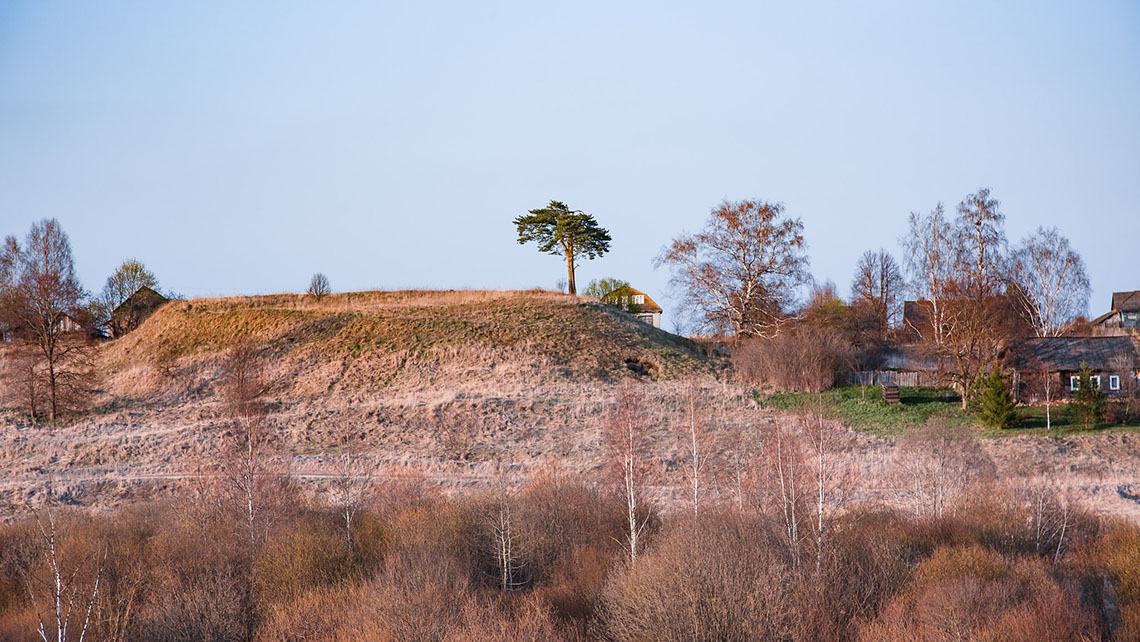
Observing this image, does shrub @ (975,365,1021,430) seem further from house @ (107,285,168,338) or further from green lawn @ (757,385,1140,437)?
house @ (107,285,168,338)

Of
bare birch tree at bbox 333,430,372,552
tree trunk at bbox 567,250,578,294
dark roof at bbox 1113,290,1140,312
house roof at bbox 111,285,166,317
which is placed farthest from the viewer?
dark roof at bbox 1113,290,1140,312

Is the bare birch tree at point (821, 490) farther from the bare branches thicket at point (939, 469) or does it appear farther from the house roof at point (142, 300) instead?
the house roof at point (142, 300)

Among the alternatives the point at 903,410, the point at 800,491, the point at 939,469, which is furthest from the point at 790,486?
the point at 903,410

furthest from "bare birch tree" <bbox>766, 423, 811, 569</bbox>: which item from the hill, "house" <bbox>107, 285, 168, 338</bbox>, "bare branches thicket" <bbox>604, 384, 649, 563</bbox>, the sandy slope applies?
"house" <bbox>107, 285, 168, 338</bbox>

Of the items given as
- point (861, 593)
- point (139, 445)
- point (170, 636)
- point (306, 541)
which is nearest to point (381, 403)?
point (139, 445)

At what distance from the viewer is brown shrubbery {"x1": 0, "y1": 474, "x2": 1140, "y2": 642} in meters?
12.7

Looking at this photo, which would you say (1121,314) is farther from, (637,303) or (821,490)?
(821,490)

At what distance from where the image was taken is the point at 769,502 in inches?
724

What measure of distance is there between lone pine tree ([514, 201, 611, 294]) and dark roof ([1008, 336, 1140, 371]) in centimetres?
2549

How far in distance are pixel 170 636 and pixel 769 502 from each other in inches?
447

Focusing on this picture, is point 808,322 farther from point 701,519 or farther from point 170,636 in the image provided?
point 170,636

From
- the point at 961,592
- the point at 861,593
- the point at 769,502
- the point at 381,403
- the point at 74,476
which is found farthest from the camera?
the point at 381,403

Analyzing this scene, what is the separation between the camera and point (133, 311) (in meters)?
64.2

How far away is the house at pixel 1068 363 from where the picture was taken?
3622 cm
